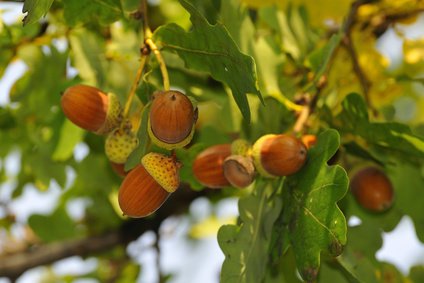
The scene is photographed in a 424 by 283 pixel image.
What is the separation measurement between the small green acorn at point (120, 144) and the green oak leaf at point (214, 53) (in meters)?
0.23

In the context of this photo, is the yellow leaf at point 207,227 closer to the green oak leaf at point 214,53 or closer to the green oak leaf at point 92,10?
the green oak leaf at point 92,10

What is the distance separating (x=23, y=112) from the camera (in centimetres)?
259

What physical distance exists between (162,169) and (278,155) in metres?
0.30

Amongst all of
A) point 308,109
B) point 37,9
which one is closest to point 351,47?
point 308,109

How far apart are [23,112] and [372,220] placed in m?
1.20

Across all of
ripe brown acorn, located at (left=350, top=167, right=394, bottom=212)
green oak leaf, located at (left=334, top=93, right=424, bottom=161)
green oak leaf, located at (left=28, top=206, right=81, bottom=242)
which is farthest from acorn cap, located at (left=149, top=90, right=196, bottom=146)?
green oak leaf, located at (left=28, top=206, right=81, bottom=242)

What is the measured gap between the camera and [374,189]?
2.23 metres

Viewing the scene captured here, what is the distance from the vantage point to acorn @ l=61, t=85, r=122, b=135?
188 centimetres

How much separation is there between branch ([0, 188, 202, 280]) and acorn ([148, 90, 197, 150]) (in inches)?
60.3

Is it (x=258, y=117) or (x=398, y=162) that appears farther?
(x=398, y=162)

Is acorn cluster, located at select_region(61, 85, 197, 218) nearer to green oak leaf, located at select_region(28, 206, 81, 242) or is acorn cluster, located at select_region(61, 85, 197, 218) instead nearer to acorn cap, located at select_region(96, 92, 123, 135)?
acorn cap, located at select_region(96, 92, 123, 135)

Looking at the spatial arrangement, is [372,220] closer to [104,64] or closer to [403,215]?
[403,215]

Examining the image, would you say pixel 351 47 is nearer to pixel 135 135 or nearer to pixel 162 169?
pixel 135 135

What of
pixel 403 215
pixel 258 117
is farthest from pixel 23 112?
pixel 403 215
